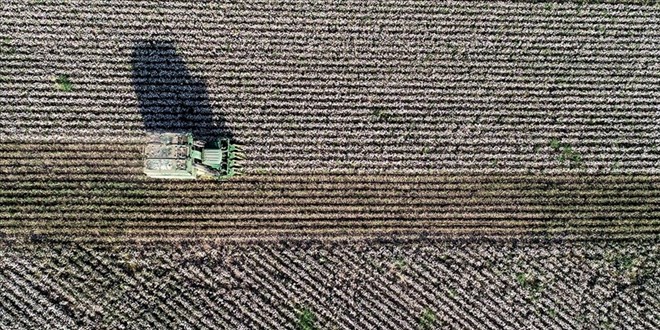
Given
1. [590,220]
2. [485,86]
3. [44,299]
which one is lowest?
[44,299]

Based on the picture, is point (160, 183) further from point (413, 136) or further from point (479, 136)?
point (479, 136)

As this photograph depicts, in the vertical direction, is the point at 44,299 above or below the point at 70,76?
below

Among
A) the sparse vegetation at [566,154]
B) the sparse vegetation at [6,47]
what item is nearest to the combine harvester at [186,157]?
the sparse vegetation at [6,47]

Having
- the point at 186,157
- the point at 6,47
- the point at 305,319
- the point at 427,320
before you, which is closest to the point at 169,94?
the point at 186,157

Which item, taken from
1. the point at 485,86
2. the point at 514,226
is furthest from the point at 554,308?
the point at 485,86

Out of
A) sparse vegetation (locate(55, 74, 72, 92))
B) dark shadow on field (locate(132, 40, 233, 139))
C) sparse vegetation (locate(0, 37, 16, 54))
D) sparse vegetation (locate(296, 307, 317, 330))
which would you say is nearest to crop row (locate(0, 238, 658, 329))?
sparse vegetation (locate(296, 307, 317, 330))

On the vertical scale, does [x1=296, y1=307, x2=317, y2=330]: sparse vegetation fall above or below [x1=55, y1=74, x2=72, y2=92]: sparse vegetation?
below

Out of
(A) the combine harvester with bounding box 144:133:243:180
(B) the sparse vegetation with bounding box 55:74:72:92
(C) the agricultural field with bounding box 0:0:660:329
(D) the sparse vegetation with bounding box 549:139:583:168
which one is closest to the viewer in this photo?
(A) the combine harvester with bounding box 144:133:243:180

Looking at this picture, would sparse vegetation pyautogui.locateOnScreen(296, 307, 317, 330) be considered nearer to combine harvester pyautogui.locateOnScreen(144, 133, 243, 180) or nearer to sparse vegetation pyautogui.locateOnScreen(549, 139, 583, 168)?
combine harvester pyautogui.locateOnScreen(144, 133, 243, 180)
